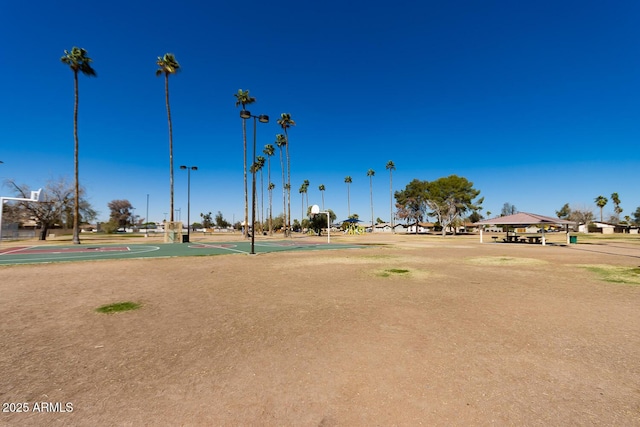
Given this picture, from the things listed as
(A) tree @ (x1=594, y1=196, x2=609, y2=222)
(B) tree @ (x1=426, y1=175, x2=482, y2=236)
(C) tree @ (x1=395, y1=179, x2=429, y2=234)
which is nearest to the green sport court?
(B) tree @ (x1=426, y1=175, x2=482, y2=236)

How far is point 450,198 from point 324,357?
7053cm

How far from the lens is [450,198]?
67125mm

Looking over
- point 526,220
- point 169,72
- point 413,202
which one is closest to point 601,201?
point 413,202

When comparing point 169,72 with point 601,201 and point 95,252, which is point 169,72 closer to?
point 95,252

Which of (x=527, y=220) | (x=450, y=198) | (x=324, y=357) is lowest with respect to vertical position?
(x=324, y=357)

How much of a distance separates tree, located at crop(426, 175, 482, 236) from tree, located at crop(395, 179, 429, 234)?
23.1ft

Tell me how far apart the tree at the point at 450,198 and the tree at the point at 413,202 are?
7033 millimetres

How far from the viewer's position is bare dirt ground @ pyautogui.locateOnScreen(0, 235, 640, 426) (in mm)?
3027

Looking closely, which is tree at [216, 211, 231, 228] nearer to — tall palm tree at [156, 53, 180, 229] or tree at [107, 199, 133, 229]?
tree at [107, 199, 133, 229]

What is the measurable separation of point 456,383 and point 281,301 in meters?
4.97

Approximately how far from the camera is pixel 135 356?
4.34m

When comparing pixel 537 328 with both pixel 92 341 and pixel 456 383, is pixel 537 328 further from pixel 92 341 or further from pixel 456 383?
pixel 92 341

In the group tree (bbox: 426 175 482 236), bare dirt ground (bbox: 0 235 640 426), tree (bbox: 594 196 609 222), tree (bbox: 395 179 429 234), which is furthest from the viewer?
tree (bbox: 594 196 609 222)

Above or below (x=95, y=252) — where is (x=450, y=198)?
above
